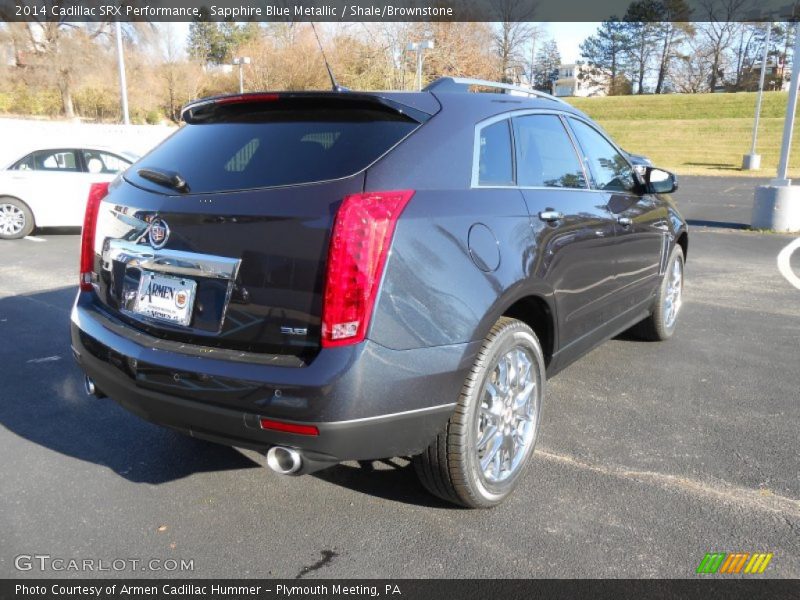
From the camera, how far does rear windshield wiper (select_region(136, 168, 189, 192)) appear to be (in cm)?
269

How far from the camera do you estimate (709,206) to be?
16.5 meters

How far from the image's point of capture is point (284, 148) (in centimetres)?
264

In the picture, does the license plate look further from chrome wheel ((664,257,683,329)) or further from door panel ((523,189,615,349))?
chrome wheel ((664,257,683,329))

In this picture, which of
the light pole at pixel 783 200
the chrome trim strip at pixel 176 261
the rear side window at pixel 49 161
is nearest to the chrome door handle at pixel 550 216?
the chrome trim strip at pixel 176 261

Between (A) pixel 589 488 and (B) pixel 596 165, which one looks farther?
(B) pixel 596 165

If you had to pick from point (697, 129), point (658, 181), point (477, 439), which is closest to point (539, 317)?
point (477, 439)

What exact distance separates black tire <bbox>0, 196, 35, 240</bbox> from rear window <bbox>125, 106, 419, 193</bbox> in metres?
9.06

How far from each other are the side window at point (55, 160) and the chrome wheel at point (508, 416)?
10.1 meters

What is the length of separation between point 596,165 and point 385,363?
2.36 m

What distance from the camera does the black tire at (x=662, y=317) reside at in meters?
5.09

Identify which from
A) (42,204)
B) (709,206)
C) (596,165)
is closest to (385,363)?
(596,165)

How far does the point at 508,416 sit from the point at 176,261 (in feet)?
5.20

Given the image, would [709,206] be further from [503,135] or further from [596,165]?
[503,135]
